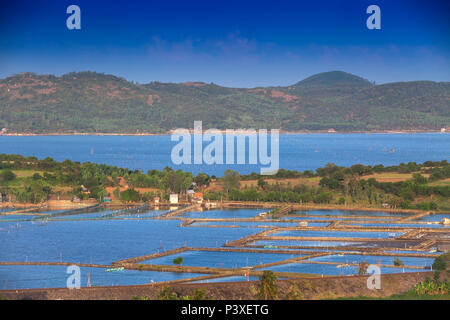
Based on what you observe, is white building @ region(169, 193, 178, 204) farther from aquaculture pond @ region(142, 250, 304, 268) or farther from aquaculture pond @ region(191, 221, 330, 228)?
aquaculture pond @ region(142, 250, 304, 268)

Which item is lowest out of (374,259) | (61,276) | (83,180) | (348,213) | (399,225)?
(61,276)

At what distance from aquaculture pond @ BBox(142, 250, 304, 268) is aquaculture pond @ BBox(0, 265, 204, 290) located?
1.20 metres

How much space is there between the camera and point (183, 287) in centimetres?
1333

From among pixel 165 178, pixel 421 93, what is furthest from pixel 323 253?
pixel 421 93

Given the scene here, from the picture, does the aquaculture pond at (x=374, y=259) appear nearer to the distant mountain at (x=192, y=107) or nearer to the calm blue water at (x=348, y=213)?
the calm blue water at (x=348, y=213)

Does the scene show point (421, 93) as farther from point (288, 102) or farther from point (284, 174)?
point (284, 174)

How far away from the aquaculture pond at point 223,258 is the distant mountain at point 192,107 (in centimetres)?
8030

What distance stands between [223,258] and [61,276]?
13.3 feet

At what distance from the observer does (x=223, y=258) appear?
17.6 m

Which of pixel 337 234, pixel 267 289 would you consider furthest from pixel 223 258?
pixel 267 289

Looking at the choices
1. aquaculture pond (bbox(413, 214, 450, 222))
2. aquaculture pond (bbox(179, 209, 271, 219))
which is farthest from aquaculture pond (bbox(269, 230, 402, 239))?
aquaculture pond (bbox(179, 209, 271, 219))

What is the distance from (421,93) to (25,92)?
58.5 m

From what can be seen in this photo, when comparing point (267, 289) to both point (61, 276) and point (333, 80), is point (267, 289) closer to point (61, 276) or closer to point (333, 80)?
point (61, 276)

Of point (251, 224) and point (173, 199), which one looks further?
point (173, 199)
